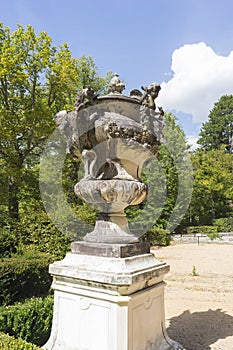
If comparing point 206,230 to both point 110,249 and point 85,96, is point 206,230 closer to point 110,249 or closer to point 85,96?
point 110,249

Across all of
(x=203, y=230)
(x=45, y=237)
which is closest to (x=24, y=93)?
(x=45, y=237)

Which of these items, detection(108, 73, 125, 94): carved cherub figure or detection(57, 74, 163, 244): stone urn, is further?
detection(108, 73, 125, 94): carved cherub figure

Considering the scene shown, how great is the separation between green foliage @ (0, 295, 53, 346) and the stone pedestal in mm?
1236

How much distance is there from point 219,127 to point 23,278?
125 feet

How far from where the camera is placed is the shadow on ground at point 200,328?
14.3 ft

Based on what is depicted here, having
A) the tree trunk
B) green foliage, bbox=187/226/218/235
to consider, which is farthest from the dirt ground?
green foliage, bbox=187/226/218/235

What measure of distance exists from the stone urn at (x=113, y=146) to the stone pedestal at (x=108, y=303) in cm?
33

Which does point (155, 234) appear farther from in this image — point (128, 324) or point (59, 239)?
point (128, 324)

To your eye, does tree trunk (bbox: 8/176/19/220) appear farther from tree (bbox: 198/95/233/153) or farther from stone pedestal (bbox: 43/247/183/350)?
tree (bbox: 198/95/233/153)

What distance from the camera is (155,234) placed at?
17.5 m

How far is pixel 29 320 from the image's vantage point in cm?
405

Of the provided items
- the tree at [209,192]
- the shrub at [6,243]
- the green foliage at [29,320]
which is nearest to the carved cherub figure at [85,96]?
the green foliage at [29,320]

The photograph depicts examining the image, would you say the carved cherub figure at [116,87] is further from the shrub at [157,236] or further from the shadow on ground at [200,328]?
the shrub at [157,236]

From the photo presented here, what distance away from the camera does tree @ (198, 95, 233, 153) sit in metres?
38.7
